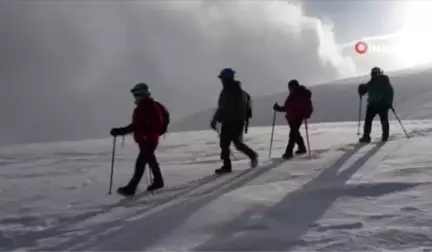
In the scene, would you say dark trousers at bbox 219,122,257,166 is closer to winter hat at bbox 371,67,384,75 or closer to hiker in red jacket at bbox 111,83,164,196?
hiker in red jacket at bbox 111,83,164,196

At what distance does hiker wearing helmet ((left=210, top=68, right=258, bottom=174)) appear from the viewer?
902cm

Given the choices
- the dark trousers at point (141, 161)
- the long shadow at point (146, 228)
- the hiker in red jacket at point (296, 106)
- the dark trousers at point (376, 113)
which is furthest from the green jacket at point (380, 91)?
the dark trousers at point (141, 161)

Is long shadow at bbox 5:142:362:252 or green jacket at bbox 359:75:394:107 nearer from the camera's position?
long shadow at bbox 5:142:362:252

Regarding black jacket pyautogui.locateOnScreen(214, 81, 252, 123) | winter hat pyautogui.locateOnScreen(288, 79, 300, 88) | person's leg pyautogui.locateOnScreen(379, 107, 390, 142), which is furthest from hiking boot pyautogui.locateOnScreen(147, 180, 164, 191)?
person's leg pyautogui.locateOnScreen(379, 107, 390, 142)

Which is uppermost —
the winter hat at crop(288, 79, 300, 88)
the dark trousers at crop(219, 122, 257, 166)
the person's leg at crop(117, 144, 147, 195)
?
the winter hat at crop(288, 79, 300, 88)

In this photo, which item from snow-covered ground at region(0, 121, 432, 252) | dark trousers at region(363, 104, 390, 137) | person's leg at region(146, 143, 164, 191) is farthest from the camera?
dark trousers at region(363, 104, 390, 137)

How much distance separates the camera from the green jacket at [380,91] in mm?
12070

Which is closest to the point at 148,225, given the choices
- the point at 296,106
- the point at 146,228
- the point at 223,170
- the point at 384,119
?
the point at 146,228

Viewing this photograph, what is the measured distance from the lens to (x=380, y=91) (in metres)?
12.1

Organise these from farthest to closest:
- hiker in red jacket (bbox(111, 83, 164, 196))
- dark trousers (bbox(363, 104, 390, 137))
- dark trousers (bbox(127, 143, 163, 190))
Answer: dark trousers (bbox(363, 104, 390, 137))
dark trousers (bbox(127, 143, 163, 190))
hiker in red jacket (bbox(111, 83, 164, 196))

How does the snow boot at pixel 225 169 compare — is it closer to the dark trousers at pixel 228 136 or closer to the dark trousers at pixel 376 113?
the dark trousers at pixel 228 136

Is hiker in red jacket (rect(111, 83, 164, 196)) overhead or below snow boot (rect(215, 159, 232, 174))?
overhead

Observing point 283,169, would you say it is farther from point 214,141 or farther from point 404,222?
point 214,141

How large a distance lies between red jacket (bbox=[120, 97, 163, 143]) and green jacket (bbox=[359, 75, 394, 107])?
6.31 meters
